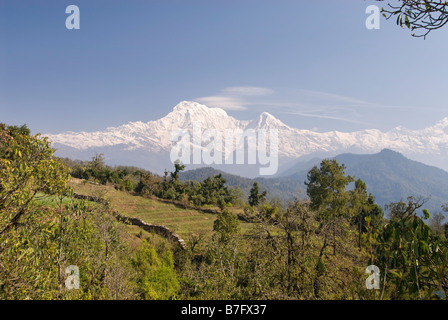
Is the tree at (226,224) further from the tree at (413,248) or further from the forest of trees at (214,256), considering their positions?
the tree at (413,248)

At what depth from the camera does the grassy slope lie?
153 feet

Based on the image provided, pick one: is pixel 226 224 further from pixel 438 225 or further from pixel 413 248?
pixel 438 225

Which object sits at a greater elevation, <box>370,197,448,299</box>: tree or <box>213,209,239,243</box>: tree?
<box>370,197,448,299</box>: tree

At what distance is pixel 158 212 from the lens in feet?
172

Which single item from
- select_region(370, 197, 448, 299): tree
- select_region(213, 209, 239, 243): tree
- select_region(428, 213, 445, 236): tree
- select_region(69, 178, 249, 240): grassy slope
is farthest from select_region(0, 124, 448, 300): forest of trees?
select_region(428, 213, 445, 236): tree

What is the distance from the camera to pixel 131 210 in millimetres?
49938

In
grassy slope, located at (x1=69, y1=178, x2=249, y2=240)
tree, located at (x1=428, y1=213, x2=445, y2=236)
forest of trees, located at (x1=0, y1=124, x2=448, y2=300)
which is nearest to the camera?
forest of trees, located at (x1=0, y1=124, x2=448, y2=300)

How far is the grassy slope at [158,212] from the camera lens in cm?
4656

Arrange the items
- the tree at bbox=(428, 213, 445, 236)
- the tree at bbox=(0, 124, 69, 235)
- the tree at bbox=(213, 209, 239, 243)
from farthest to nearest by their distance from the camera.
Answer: the tree at bbox=(428, 213, 445, 236) < the tree at bbox=(213, 209, 239, 243) < the tree at bbox=(0, 124, 69, 235)

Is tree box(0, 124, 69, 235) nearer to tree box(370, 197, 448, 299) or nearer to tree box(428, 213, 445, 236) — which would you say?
tree box(370, 197, 448, 299)
